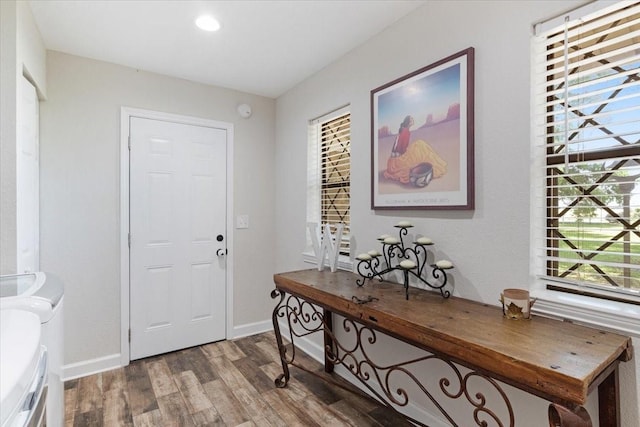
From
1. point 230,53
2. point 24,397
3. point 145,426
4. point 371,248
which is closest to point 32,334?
point 24,397

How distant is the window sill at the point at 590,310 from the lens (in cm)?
118

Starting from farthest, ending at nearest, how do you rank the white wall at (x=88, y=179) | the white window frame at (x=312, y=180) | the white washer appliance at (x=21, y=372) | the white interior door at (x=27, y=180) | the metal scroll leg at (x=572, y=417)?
the white window frame at (x=312, y=180), the white wall at (x=88, y=179), the white interior door at (x=27, y=180), the metal scroll leg at (x=572, y=417), the white washer appliance at (x=21, y=372)

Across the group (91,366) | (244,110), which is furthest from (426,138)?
(91,366)

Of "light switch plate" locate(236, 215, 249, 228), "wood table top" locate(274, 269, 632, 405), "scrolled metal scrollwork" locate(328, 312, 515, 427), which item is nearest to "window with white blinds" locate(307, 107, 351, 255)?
"light switch plate" locate(236, 215, 249, 228)

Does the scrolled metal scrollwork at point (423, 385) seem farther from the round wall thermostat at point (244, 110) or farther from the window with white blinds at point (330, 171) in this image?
the round wall thermostat at point (244, 110)

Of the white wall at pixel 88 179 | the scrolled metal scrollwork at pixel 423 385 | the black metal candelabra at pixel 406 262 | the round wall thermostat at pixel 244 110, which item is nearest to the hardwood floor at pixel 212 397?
the scrolled metal scrollwork at pixel 423 385

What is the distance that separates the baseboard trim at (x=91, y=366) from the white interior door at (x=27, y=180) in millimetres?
828

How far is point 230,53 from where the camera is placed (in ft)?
8.09

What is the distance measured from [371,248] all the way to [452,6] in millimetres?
1508

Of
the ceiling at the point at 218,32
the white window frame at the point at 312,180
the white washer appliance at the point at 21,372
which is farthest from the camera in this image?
the white window frame at the point at 312,180

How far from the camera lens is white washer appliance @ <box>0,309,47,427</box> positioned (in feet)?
2.20

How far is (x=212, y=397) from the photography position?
2184mm

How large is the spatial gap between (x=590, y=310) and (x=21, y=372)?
181cm

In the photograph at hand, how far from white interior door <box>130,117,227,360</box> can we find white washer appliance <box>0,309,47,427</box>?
69.5 inches
